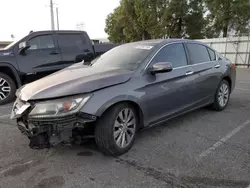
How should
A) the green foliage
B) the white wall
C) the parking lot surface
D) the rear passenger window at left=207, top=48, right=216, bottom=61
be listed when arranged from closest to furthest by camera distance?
the parking lot surface → the rear passenger window at left=207, top=48, right=216, bottom=61 → the white wall → the green foliage

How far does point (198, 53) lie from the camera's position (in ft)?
15.1

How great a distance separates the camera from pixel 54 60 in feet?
22.2

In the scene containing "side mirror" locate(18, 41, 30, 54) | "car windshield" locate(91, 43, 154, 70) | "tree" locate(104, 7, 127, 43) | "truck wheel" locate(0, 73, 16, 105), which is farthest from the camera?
"tree" locate(104, 7, 127, 43)

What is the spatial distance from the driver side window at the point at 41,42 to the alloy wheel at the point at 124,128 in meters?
4.35

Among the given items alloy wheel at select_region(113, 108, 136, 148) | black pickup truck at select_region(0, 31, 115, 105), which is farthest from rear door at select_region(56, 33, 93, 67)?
alloy wheel at select_region(113, 108, 136, 148)

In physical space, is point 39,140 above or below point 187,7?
below

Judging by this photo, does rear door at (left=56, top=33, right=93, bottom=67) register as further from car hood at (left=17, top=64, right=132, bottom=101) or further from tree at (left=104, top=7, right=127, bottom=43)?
tree at (left=104, top=7, right=127, bottom=43)

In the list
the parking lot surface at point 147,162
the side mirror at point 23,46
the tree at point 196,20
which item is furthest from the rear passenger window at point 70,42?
the tree at point 196,20

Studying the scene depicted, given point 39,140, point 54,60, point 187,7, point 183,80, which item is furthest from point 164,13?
point 39,140

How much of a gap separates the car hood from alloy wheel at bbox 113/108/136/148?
438 mm

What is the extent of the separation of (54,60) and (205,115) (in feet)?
14.2

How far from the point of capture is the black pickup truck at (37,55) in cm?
607

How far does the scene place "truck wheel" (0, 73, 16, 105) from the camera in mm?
6008

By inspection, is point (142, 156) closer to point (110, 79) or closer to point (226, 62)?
point (110, 79)
